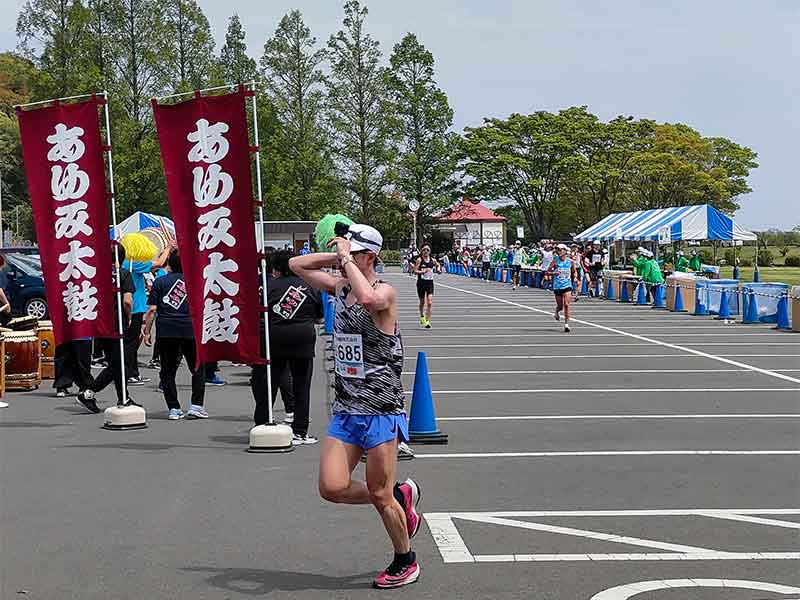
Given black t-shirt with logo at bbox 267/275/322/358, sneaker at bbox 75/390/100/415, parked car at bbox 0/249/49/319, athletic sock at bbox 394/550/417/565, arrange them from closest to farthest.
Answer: athletic sock at bbox 394/550/417/565 < black t-shirt with logo at bbox 267/275/322/358 < sneaker at bbox 75/390/100/415 < parked car at bbox 0/249/49/319

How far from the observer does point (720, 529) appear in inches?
279

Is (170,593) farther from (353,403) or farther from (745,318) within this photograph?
(745,318)

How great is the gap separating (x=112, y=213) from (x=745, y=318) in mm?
18525

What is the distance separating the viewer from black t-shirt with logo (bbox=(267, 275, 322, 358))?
10.3 meters

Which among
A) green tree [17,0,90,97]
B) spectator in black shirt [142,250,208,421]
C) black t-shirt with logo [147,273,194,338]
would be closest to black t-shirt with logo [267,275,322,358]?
spectator in black shirt [142,250,208,421]

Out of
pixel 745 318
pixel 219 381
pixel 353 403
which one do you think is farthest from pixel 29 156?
pixel 745 318

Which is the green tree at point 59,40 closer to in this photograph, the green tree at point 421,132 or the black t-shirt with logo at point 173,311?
the green tree at point 421,132

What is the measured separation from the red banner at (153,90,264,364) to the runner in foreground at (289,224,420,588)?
4.26 m

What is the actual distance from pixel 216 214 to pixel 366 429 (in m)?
4.75

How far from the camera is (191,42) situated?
217ft

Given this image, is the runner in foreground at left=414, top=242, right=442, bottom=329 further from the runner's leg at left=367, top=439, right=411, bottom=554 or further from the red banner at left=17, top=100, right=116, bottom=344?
the runner's leg at left=367, top=439, right=411, bottom=554

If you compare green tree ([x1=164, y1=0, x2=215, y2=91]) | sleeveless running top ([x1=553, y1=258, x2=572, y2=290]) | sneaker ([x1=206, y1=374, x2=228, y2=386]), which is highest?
green tree ([x1=164, y1=0, x2=215, y2=91])

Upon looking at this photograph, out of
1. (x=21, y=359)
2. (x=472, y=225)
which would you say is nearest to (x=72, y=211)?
(x=21, y=359)

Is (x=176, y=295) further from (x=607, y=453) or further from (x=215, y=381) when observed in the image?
(x=607, y=453)
